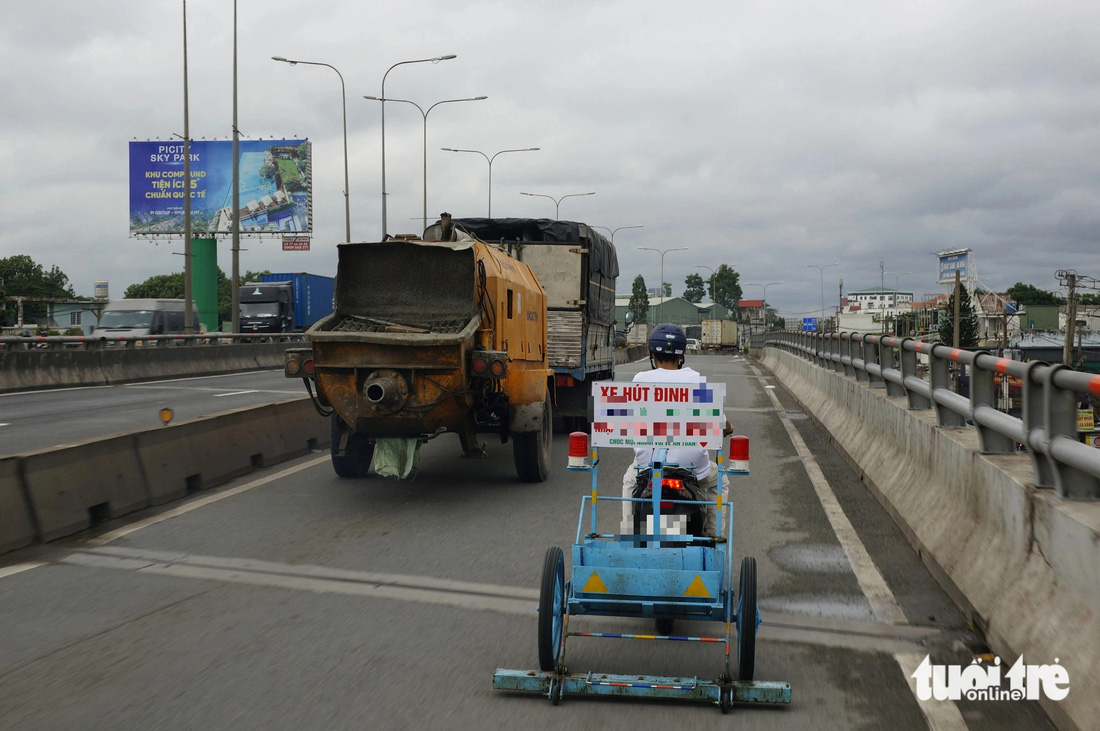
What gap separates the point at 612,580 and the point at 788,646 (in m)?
1.22

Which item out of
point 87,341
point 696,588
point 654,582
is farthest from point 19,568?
point 87,341

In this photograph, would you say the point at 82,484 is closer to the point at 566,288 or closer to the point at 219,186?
the point at 566,288

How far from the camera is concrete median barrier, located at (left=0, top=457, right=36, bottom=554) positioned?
305 inches

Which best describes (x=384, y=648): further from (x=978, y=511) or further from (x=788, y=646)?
(x=978, y=511)

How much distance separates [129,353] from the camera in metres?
28.0

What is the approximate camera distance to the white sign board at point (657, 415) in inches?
213

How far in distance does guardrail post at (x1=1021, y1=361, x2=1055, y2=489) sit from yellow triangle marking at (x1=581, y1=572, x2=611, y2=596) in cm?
228

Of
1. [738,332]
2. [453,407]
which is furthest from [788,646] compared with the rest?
[738,332]

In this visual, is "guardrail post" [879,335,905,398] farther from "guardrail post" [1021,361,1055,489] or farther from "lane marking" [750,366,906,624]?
"guardrail post" [1021,361,1055,489]

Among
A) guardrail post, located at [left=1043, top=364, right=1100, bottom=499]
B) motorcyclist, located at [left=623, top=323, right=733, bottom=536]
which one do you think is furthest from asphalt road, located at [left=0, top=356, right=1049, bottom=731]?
guardrail post, located at [left=1043, top=364, right=1100, bottom=499]

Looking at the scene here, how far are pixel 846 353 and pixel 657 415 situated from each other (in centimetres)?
1117

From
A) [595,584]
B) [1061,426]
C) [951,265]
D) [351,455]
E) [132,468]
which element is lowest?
[351,455]

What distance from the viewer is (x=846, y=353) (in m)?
15.9

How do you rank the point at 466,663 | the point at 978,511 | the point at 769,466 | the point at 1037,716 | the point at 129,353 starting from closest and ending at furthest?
the point at 1037,716 → the point at 466,663 → the point at 978,511 → the point at 769,466 → the point at 129,353
